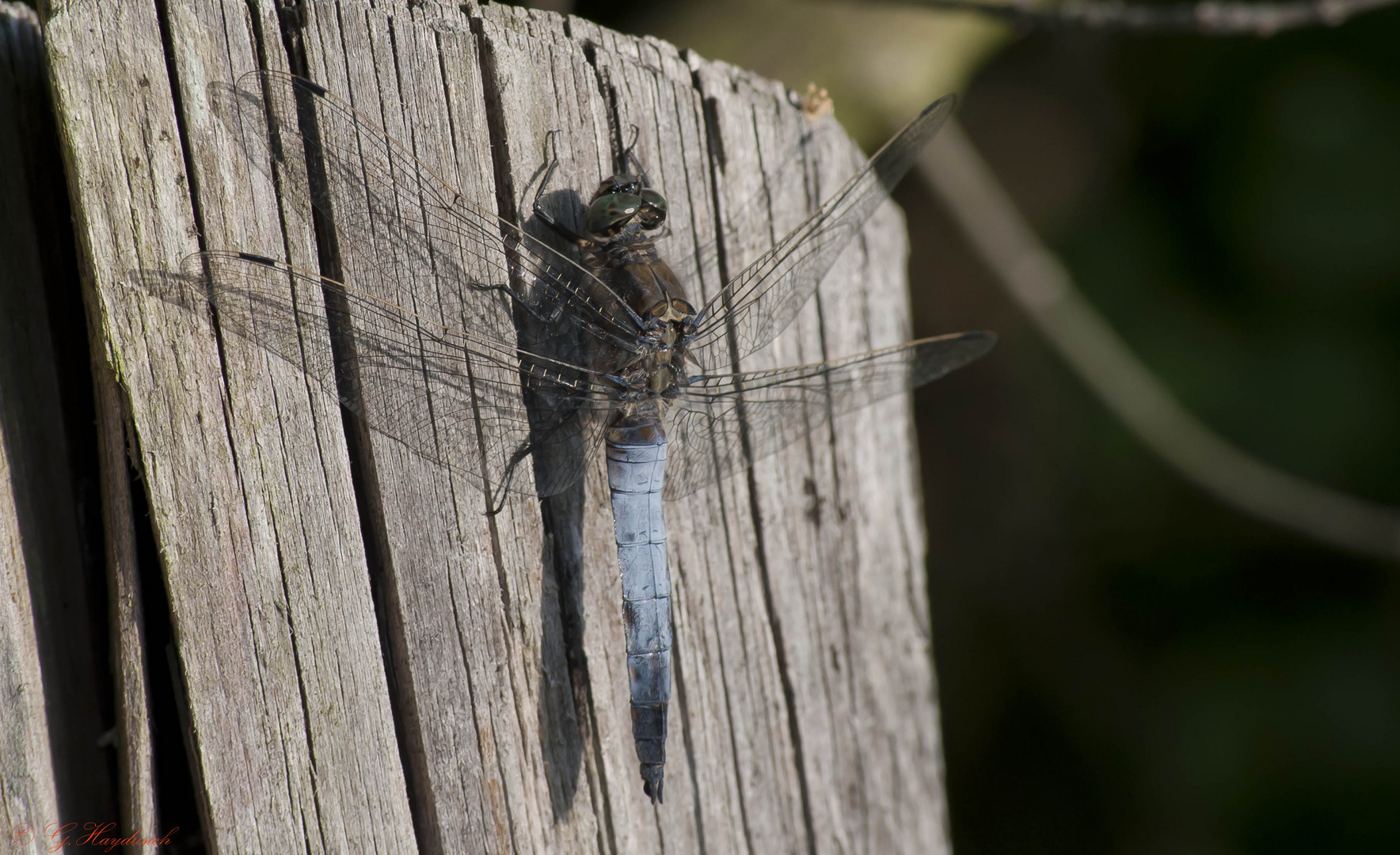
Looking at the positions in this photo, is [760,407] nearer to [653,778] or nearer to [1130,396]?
[653,778]

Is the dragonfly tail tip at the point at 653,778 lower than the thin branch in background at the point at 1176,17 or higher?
lower

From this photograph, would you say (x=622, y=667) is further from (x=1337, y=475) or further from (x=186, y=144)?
(x=1337, y=475)

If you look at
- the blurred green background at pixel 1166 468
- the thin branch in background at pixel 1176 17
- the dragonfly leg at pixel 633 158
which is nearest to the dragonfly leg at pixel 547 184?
the dragonfly leg at pixel 633 158

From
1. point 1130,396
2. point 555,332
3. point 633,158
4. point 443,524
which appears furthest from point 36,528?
point 1130,396

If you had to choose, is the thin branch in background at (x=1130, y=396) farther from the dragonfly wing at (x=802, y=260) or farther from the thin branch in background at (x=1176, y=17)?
the dragonfly wing at (x=802, y=260)

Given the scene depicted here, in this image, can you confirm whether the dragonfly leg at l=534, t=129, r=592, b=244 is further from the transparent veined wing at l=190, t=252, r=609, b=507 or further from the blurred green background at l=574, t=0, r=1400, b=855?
the blurred green background at l=574, t=0, r=1400, b=855

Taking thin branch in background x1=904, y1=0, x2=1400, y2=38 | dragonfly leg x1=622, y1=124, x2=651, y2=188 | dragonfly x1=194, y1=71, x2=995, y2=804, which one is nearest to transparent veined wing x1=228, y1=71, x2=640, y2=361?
dragonfly x1=194, y1=71, x2=995, y2=804
